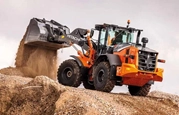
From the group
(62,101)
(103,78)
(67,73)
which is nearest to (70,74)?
(67,73)

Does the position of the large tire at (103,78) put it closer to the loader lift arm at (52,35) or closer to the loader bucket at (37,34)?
the loader lift arm at (52,35)

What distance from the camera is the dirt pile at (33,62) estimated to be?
1982cm

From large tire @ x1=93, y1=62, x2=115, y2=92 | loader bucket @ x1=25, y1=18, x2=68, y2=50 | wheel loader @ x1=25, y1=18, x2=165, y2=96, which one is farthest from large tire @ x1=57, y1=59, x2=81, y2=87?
loader bucket @ x1=25, y1=18, x2=68, y2=50

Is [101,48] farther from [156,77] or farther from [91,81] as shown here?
[156,77]

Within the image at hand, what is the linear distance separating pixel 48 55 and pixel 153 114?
919 cm

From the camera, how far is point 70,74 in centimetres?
1770

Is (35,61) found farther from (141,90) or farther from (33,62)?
(141,90)

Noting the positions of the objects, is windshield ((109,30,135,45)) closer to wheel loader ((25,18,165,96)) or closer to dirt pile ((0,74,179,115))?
wheel loader ((25,18,165,96))

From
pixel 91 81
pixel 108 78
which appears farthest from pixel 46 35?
pixel 108 78

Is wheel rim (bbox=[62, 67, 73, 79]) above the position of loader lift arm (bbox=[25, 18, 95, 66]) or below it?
below

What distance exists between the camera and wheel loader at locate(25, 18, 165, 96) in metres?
15.4

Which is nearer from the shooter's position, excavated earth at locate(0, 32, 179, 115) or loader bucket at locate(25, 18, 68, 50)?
excavated earth at locate(0, 32, 179, 115)

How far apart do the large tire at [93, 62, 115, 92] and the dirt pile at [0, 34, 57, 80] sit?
4.76 meters

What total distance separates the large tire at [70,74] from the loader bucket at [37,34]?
1.67 meters
